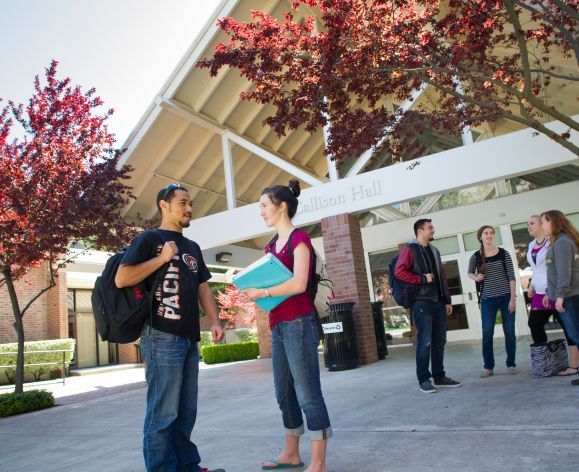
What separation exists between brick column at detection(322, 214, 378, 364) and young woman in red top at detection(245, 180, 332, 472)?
6.23m

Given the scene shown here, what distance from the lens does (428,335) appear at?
5.21m

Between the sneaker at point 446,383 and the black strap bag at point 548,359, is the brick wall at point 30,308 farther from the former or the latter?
the black strap bag at point 548,359

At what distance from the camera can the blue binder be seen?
9.16 ft

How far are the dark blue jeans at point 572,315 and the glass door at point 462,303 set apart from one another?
355 inches

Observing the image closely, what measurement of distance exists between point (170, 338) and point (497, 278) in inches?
170

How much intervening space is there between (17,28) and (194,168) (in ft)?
15.6

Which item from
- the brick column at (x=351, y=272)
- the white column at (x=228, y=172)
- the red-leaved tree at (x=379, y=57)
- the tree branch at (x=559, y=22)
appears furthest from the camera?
the white column at (x=228, y=172)

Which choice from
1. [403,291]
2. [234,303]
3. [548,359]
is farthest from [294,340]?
[234,303]

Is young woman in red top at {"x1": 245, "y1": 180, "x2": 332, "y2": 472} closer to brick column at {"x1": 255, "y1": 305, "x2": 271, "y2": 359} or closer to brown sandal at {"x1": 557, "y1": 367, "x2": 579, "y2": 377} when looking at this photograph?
brown sandal at {"x1": 557, "y1": 367, "x2": 579, "y2": 377}

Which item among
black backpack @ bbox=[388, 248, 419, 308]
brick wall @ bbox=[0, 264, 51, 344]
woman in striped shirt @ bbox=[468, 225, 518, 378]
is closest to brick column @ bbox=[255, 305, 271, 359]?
brick wall @ bbox=[0, 264, 51, 344]

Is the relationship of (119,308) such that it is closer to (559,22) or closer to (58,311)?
(559,22)

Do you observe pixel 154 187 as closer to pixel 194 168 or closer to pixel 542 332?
pixel 194 168

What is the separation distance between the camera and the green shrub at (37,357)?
15.4 metres

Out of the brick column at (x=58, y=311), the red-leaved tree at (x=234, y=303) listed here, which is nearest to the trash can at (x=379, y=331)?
the brick column at (x=58, y=311)
